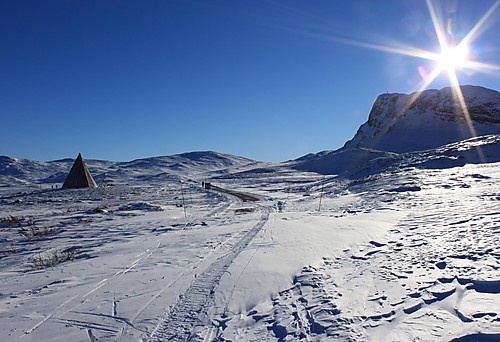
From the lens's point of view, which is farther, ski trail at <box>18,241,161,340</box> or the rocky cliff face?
the rocky cliff face

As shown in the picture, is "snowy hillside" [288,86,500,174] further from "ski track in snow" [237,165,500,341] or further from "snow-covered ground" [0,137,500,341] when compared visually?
"ski track in snow" [237,165,500,341]

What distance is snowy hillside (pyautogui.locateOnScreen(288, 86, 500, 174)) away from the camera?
68250 millimetres

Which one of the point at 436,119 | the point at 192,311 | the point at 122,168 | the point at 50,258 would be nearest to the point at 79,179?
the point at 50,258

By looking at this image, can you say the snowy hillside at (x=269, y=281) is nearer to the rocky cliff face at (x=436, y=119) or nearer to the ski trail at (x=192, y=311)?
the ski trail at (x=192, y=311)

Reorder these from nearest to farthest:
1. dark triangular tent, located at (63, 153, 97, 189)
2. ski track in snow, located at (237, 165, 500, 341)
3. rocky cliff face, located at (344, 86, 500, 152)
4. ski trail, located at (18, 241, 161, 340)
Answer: ski track in snow, located at (237, 165, 500, 341)
ski trail, located at (18, 241, 161, 340)
dark triangular tent, located at (63, 153, 97, 189)
rocky cliff face, located at (344, 86, 500, 152)

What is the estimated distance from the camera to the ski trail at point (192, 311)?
4.25 metres

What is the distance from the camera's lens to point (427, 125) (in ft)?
246

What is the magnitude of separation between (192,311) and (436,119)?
84.0 m

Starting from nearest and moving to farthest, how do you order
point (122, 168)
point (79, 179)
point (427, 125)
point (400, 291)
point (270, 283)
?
point (400, 291) < point (270, 283) < point (79, 179) < point (427, 125) < point (122, 168)

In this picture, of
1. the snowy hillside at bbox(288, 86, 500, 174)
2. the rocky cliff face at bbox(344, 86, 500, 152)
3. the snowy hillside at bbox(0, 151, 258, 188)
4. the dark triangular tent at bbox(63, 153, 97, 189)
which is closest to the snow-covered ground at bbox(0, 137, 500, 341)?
the dark triangular tent at bbox(63, 153, 97, 189)

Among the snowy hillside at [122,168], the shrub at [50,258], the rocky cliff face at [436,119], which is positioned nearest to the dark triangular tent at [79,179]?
the shrub at [50,258]

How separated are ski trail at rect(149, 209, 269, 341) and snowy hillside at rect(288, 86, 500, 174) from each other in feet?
204

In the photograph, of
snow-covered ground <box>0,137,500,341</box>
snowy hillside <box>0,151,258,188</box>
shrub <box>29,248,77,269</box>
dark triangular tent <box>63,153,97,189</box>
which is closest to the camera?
snow-covered ground <box>0,137,500,341</box>

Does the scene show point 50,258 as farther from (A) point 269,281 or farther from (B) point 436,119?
(B) point 436,119
